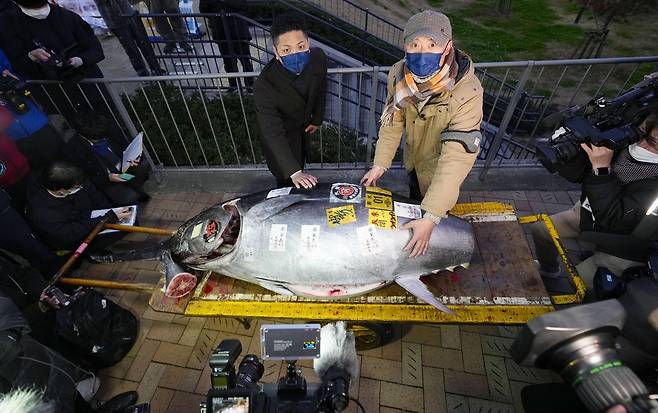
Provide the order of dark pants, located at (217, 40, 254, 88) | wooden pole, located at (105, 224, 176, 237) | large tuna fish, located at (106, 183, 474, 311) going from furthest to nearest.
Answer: dark pants, located at (217, 40, 254, 88) < wooden pole, located at (105, 224, 176, 237) < large tuna fish, located at (106, 183, 474, 311)

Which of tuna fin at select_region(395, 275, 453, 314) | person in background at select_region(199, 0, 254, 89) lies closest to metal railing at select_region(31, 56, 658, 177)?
person in background at select_region(199, 0, 254, 89)

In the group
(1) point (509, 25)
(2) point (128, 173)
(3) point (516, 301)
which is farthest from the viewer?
(1) point (509, 25)

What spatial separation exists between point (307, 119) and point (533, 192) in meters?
2.90

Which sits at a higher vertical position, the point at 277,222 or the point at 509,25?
the point at 277,222

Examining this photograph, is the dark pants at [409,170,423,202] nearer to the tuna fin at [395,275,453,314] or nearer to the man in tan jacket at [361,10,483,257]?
the man in tan jacket at [361,10,483,257]

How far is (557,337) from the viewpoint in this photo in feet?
4.03

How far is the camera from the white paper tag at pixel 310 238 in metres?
2.36

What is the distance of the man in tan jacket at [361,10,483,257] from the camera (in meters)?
1.93

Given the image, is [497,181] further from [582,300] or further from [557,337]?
[557,337]

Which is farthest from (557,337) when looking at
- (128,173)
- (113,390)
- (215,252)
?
(128,173)

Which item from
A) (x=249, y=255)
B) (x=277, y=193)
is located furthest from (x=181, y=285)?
(x=277, y=193)

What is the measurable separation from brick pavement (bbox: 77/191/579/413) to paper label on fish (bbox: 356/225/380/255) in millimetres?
1083

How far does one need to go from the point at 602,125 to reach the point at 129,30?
6.80 metres

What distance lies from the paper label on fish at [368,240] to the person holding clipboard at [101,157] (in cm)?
266
